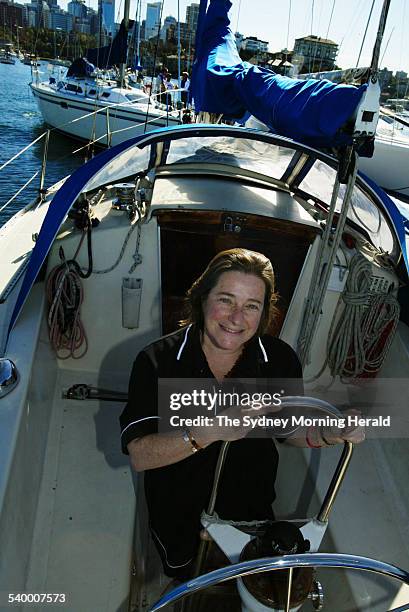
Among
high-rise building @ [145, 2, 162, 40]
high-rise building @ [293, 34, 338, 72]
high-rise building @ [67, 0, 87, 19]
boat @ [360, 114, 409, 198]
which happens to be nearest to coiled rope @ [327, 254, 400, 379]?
high-rise building @ [145, 2, 162, 40]

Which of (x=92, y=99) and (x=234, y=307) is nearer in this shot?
(x=234, y=307)

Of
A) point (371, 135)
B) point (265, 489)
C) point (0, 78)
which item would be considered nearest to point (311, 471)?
point (265, 489)

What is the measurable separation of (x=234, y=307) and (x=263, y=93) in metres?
1.97

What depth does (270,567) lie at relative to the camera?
1.04m

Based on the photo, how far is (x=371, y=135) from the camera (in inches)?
72.3

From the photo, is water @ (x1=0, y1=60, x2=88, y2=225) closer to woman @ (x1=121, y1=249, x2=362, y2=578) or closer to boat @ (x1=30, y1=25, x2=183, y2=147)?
boat @ (x1=30, y1=25, x2=183, y2=147)

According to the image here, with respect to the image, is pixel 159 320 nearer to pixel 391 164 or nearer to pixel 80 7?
pixel 391 164

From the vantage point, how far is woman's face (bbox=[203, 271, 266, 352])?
149 cm

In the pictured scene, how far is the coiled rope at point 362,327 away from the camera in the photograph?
265 centimetres

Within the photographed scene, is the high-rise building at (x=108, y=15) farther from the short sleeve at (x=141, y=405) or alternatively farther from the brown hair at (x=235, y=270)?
the short sleeve at (x=141, y=405)

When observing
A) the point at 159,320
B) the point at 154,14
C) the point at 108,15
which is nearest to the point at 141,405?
the point at 159,320

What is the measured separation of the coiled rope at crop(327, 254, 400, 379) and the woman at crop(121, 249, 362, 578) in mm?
1205

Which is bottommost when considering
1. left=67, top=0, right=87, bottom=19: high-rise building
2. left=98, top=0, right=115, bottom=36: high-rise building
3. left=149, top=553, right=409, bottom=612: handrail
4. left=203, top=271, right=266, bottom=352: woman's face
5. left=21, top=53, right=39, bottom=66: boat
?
left=149, top=553, right=409, bottom=612: handrail

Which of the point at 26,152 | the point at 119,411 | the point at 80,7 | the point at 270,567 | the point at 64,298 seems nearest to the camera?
the point at 270,567
